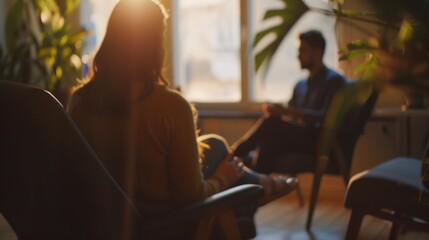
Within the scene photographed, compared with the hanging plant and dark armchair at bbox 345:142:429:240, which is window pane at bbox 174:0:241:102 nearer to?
the hanging plant

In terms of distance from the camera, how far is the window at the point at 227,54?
495 cm

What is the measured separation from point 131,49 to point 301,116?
204cm

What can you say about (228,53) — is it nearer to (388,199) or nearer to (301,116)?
(301,116)

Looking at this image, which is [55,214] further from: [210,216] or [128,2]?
[128,2]

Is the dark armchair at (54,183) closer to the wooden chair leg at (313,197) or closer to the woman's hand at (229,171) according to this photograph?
the woman's hand at (229,171)

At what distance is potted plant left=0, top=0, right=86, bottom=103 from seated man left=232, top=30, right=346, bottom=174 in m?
2.09

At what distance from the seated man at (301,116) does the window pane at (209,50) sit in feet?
4.02

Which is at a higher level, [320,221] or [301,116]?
[301,116]

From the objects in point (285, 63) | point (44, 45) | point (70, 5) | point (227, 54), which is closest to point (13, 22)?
point (44, 45)

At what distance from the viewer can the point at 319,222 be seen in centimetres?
366

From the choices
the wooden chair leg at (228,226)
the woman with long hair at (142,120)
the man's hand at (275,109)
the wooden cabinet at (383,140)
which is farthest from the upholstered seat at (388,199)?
the wooden cabinet at (383,140)

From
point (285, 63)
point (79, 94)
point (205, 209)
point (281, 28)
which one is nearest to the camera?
point (281, 28)

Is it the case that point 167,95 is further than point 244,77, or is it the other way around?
point 244,77

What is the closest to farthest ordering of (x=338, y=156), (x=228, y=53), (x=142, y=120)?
1. (x=142, y=120)
2. (x=338, y=156)
3. (x=228, y=53)
